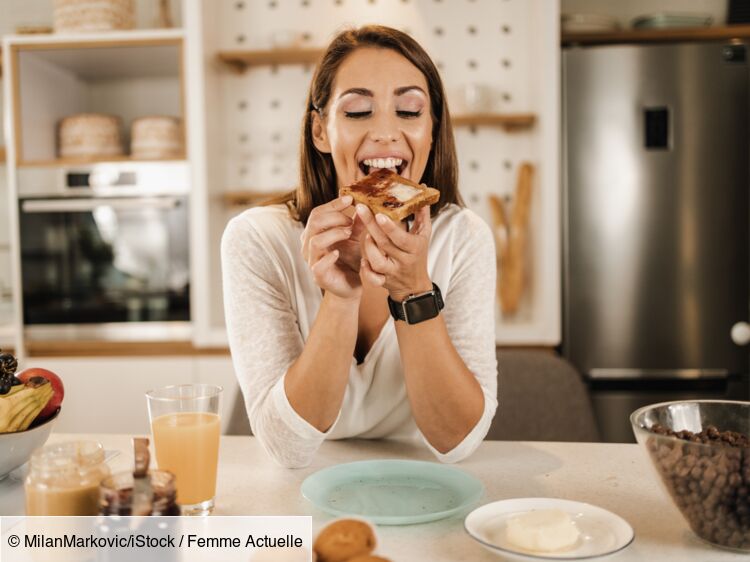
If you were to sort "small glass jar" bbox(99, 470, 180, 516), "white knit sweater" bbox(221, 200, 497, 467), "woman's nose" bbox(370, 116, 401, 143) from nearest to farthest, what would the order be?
"small glass jar" bbox(99, 470, 180, 516) < "white knit sweater" bbox(221, 200, 497, 467) < "woman's nose" bbox(370, 116, 401, 143)

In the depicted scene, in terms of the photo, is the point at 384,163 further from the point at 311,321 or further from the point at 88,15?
the point at 88,15

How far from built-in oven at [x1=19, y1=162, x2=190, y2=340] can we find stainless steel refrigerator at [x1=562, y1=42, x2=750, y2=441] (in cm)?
153

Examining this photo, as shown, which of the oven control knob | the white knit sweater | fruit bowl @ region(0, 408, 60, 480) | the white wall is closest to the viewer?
fruit bowl @ region(0, 408, 60, 480)

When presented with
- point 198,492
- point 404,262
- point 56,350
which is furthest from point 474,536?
point 56,350

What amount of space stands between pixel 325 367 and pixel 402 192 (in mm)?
307

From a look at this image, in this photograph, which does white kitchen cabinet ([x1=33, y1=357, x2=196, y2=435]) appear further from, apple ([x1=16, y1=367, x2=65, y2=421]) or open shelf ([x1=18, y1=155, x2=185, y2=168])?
apple ([x1=16, y1=367, x2=65, y2=421])

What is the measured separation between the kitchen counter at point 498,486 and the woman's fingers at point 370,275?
0.28 m

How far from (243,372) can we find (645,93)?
209cm

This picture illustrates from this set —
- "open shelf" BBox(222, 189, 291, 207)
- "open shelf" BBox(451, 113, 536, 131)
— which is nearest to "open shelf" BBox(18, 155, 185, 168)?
"open shelf" BBox(222, 189, 291, 207)

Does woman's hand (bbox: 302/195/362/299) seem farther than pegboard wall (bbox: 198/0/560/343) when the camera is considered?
No

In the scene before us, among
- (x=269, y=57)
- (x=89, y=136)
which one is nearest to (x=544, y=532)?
→ (x=269, y=57)

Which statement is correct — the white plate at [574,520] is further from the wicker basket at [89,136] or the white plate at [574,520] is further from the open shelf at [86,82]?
the wicker basket at [89,136]

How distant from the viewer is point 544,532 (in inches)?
29.3

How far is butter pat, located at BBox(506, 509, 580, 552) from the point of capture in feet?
2.44
